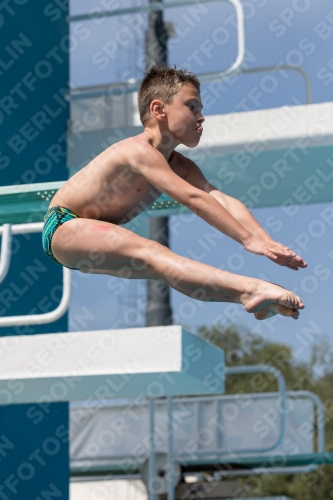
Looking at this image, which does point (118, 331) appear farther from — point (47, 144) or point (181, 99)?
point (47, 144)

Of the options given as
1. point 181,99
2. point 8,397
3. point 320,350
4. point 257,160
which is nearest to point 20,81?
point 257,160

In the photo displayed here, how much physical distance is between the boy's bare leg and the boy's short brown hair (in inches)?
23.8

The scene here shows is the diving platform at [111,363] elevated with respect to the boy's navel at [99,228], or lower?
lower

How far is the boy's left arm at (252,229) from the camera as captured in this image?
3621 mm

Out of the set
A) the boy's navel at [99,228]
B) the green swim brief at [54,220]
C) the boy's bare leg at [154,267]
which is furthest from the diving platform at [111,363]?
the boy's navel at [99,228]

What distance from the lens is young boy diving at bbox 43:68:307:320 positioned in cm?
370

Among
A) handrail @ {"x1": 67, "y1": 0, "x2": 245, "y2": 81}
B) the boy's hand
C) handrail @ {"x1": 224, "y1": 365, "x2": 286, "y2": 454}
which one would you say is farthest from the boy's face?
handrail @ {"x1": 224, "y1": 365, "x2": 286, "y2": 454}

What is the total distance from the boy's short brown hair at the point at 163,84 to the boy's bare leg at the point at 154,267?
1.99 feet

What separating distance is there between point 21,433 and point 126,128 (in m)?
2.53

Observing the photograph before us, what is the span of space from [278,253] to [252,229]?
1.26ft

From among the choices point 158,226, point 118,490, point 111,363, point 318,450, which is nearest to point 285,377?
point 158,226

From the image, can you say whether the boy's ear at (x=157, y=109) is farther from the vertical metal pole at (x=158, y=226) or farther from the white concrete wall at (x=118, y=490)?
the vertical metal pole at (x=158, y=226)

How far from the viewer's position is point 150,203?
431 centimetres

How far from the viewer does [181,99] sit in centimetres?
402
